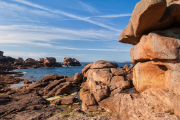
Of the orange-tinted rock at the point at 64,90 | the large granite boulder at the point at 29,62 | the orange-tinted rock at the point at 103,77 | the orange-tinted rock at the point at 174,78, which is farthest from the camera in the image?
the large granite boulder at the point at 29,62

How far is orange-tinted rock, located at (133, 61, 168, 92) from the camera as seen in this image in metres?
8.02

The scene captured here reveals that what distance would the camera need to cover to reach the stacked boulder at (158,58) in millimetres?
6070

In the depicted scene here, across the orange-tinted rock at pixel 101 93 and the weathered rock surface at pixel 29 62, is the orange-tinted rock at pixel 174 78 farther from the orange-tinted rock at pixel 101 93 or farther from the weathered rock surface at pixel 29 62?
the weathered rock surface at pixel 29 62

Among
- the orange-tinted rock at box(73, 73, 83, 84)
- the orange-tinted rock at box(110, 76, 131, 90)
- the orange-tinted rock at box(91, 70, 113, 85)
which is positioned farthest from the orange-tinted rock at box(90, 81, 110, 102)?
the orange-tinted rock at box(73, 73, 83, 84)

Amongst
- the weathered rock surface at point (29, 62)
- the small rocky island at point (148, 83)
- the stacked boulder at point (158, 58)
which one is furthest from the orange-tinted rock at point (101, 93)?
the weathered rock surface at point (29, 62)

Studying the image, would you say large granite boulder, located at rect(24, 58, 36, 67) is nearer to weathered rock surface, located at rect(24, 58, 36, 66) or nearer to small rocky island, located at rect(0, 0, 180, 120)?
weathered rock surface, located at rect(24, 58, 36, 66)

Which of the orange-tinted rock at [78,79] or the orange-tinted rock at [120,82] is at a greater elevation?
the orange-tinted rock at [120,82]

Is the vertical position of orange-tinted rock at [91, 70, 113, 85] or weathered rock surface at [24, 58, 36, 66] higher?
weathered rock surface at [24, 58, 36, 66]

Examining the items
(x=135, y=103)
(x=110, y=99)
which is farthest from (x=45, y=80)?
(x=135, y=103)

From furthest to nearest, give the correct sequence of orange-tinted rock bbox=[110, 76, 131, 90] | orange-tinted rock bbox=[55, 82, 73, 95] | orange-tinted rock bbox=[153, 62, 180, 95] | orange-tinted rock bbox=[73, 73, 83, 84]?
orange-tinted rock bbox=[73, 73, 83, 84], orange-tinted rock bbox=[55, 82, 73, 95], orange-tinted rock bbox=[110, 76, 131, 90], orange-tinted rock bbox=[153, 62, 180, 95]

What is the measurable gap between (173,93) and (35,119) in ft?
25.5

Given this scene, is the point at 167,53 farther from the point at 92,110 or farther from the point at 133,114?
the point at 92,110

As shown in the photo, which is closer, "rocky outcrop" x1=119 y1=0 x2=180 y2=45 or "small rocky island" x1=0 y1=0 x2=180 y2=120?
"rocky outcrop" x1=119 y1=0 x2=180 y2=45

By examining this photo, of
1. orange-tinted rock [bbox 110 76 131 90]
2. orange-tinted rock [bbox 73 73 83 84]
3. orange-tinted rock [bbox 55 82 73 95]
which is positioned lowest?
orange-tinted rock [bbox 55 82 73 95]
